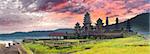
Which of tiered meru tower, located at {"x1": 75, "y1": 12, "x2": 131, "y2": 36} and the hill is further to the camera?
the hill

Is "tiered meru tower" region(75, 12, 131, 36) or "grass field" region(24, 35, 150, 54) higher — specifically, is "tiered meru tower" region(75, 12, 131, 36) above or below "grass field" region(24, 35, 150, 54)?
above

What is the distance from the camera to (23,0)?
7806 cm

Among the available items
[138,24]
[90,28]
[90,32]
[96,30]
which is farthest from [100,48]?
[138,24]

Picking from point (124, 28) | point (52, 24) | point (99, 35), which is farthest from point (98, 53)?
point (124, 28)

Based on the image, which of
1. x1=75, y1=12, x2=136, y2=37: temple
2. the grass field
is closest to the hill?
x1=75, y1=12, x2=136, y2=37: temple

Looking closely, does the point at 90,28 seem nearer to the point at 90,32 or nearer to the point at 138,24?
the point at 90,32

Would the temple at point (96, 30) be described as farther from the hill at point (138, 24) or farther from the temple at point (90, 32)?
the hill at point (138, 24)

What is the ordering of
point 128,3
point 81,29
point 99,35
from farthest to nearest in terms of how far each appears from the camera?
point 81,29 < point 99,35 < point 128,3

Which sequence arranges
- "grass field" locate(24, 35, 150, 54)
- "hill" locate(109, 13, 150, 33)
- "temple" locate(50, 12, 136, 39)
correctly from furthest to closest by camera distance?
"hill" locate(109, 13, 150, 33)
"temple" locate(50, 12, 136, 39)
"grass field" locate(24, 35, 150, 54)

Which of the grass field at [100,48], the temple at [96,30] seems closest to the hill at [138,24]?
the temple at [96,30]

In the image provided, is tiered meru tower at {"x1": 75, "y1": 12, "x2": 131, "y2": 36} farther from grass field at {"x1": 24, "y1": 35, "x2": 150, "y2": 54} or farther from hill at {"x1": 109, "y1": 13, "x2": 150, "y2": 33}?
grass field at {"x1": 24, "y1": 35, "x2": 150, "y2": 54}

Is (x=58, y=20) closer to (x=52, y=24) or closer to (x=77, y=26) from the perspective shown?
(x=52, y=24)

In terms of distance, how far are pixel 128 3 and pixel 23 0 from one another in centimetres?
1938

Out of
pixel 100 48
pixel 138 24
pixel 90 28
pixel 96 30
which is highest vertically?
pixel 138 24
